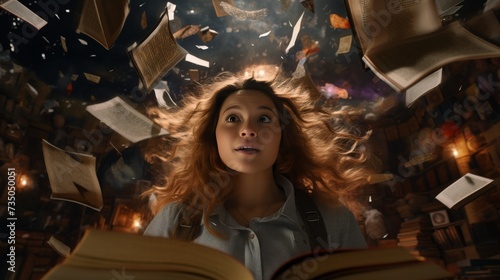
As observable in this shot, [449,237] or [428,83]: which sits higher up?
[428,83]

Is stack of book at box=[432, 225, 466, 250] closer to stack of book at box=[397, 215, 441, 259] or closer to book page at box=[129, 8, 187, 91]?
stack of book at box=[397, 215, 441, 259]

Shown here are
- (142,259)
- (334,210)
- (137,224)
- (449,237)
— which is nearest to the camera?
(142,259)

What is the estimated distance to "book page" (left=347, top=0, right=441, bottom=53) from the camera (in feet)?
4.53

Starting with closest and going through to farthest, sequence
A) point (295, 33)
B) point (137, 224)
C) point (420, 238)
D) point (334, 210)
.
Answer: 1. point (334, 210)
2. point (420, 238)
3. point (137, 224)
4. point (295, 33)

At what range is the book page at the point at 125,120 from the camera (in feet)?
5.99

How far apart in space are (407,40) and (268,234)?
94cm

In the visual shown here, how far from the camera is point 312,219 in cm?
118

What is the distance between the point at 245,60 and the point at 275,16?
338 millimetres

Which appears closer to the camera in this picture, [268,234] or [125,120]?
[268,234]

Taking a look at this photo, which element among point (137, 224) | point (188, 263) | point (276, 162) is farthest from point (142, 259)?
point (137, 224)

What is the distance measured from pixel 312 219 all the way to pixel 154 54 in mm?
1005

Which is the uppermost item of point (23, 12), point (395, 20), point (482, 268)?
point (23, 12)

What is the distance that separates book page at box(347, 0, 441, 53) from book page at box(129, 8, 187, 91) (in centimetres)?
86

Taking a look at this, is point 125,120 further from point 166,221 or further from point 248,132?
point 248,132
